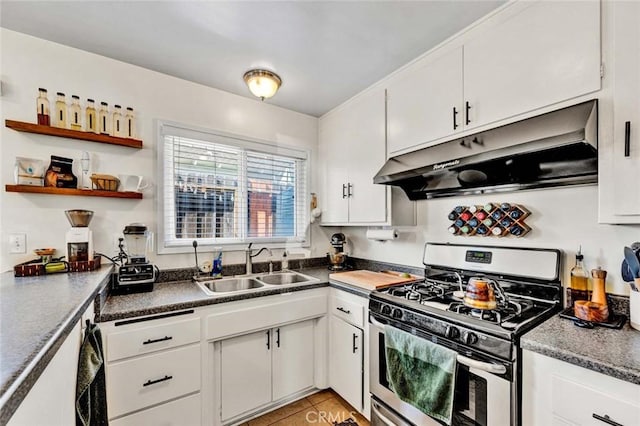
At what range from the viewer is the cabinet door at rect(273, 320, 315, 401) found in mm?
2045

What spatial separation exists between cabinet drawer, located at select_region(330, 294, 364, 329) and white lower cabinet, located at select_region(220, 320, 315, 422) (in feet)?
0.75

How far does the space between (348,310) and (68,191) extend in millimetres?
1997

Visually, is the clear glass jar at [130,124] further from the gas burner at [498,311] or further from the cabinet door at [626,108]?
the cabinet door at [626,108]

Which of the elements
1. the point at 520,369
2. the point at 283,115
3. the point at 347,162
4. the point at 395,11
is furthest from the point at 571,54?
the point at 283,115

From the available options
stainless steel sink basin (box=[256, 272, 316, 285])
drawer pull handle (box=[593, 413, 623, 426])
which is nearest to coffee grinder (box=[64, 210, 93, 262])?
stainless steel sink basin (box=[256, 272, 316, 285])

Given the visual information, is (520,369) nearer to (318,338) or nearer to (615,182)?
(615,182)

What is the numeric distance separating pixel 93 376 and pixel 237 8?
6.09 feet

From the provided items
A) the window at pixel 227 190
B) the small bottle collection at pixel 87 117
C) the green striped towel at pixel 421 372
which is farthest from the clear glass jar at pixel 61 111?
the green striped towel at pixel 421 372

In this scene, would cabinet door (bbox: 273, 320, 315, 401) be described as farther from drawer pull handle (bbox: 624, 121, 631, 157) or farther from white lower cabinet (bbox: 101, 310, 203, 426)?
drawer pull handle (bbox: 624, 121, 631, 157)

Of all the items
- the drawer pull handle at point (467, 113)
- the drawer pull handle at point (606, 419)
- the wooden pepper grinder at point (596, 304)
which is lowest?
the drawer pull handle at point (606, 419)

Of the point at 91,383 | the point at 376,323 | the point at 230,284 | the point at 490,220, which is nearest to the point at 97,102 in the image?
the point at 230,284

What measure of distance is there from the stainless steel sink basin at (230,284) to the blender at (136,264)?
0.39 metres

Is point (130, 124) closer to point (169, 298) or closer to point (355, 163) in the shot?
point (169, 298)

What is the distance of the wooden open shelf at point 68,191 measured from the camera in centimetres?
165
